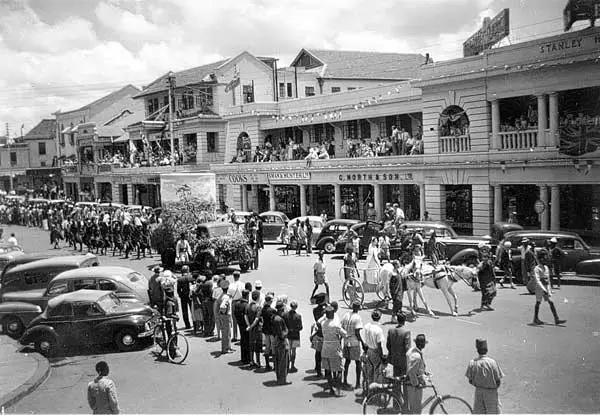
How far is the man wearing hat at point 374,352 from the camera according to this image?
34.8 ft

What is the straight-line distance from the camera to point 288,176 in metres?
39.3

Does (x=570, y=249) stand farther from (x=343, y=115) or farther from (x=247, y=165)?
(x=247, y=165)

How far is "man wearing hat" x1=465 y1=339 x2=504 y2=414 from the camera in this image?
8.77m

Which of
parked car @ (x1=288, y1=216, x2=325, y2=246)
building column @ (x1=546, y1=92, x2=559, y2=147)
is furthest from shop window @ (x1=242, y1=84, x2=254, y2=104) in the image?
building column @ (x1=546, y1=92, x2=559, y2=147)

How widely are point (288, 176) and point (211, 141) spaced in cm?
1217

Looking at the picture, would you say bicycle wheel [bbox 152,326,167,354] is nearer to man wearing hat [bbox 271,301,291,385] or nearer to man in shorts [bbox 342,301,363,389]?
man wearing hat [bbox 271,301,291,385]

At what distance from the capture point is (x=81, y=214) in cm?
4109

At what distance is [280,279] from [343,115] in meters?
18.2

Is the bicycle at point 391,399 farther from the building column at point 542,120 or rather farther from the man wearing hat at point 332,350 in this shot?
the building column at point 542,120

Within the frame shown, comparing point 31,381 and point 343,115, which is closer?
point 31,381

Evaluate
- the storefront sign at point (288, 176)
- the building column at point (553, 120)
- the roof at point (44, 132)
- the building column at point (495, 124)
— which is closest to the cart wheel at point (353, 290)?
the building column at point (553, 120)

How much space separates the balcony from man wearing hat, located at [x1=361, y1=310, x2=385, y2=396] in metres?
17.2

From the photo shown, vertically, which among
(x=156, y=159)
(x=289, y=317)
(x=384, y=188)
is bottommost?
(x=289, y=317)

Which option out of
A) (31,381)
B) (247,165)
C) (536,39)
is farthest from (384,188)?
(31,381)
